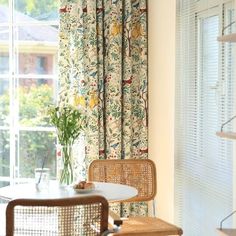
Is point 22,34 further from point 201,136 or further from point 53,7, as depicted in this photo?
point 201,136

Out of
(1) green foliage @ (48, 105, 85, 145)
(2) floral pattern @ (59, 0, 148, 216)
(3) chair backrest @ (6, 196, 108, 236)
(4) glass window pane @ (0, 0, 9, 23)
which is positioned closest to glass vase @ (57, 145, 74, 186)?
Result: (1) green foliage @ (48, 105, 85, 145)

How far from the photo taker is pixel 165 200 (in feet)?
15.2

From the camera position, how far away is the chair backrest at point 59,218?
9.29 feet

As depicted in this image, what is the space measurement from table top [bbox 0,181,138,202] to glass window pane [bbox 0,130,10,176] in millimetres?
1518

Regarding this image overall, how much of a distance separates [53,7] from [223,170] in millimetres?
2315

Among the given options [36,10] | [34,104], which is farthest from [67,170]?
[36,10]

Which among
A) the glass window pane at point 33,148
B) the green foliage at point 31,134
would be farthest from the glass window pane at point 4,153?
the glass window pane at point 33,148

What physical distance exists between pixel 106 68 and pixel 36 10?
33.3 inches

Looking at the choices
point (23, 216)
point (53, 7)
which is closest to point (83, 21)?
point (53, 7)

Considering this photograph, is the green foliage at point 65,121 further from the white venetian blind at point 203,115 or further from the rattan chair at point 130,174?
the white venetian blind at point 203,115

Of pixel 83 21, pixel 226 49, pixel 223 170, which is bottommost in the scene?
pixel 223 170

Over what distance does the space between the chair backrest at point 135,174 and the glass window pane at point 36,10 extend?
61.3 inches

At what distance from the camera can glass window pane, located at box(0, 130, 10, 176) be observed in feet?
17.1

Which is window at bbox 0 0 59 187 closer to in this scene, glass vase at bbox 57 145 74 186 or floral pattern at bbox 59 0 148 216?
floral pattern at bbox 59 0 148 216
